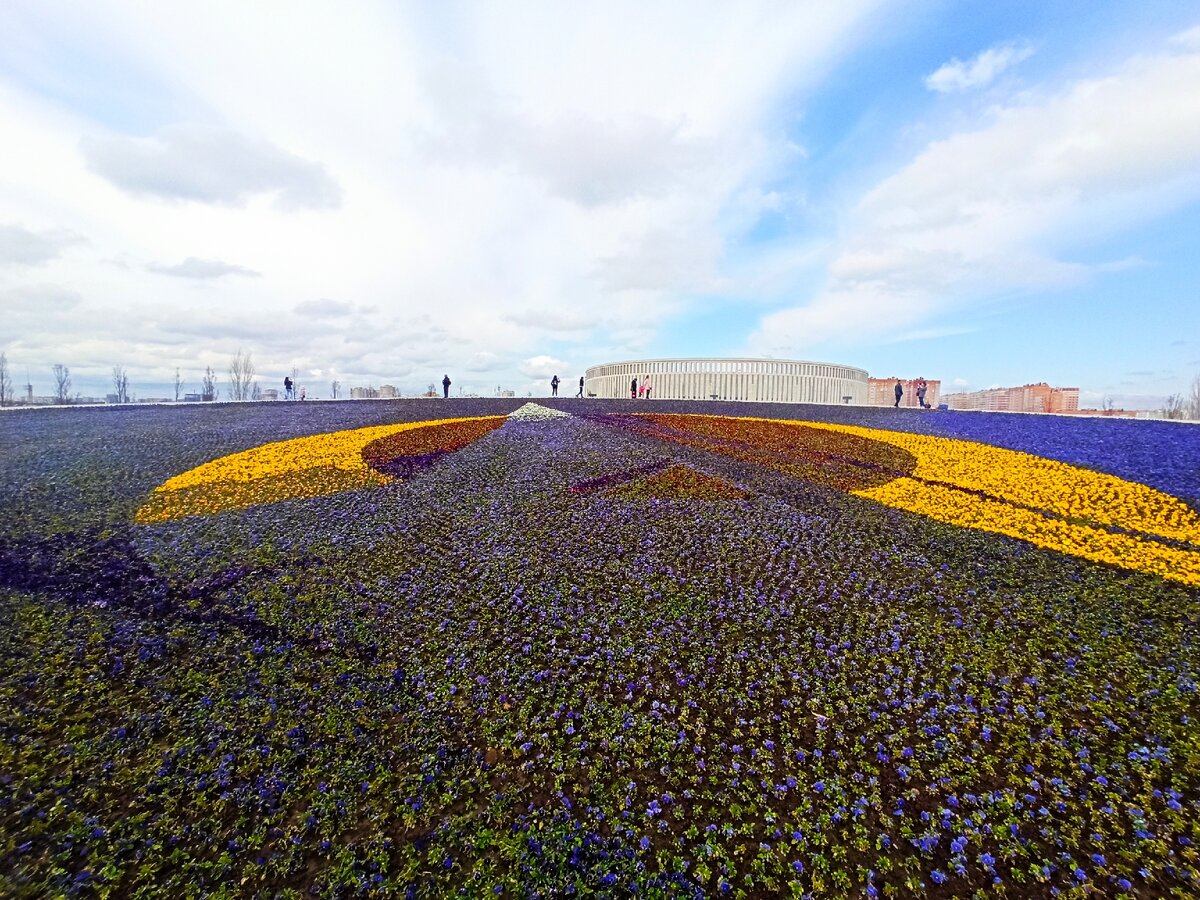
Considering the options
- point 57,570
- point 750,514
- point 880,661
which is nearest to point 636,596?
point 880,661

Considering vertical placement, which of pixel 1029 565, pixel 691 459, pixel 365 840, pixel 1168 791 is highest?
pixel 691 459

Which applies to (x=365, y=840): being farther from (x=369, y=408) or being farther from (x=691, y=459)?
(x=369, y=408)

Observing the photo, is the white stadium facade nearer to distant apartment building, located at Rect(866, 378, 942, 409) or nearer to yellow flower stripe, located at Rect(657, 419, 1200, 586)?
distant apartment building, located at Rect(866, 378, 942, 409)

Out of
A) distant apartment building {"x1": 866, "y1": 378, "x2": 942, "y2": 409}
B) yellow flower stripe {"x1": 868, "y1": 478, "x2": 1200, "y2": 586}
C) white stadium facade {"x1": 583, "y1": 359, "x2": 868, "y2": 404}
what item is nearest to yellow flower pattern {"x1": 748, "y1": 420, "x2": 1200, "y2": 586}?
yellow flower stripe {"x1": 868, "y1": 478, "x2": 1200, "y2": 586}

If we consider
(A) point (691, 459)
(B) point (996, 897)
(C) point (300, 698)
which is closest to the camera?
(B) point (996, 897)

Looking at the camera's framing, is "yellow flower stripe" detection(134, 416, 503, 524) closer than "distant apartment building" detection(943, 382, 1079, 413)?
Yes

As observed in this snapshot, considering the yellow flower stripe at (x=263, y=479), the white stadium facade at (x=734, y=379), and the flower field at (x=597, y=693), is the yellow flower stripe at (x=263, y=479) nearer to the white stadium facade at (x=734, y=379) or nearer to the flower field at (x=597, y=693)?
the flower field at (x=597, y=693)
